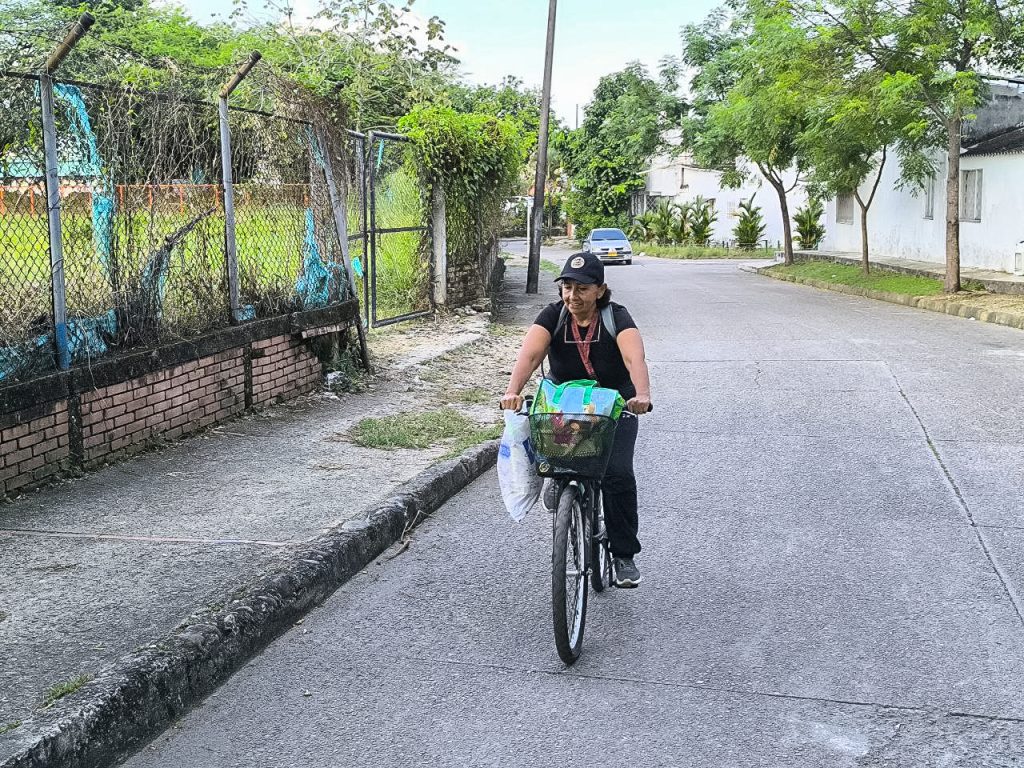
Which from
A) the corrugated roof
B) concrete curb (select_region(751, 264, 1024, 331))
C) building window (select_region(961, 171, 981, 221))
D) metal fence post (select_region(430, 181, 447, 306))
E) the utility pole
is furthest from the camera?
building window (select_region(961, 171, 981, 221))

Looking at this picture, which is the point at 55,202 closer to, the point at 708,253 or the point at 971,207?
the point at 971,207

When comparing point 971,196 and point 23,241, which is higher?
point 971,196

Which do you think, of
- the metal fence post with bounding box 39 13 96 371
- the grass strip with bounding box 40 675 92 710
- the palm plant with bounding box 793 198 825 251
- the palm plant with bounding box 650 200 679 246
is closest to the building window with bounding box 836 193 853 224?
the palm plant with bounding box 793 198 825 251

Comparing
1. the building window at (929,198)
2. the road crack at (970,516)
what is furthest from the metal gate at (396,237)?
the building window at (929,198)

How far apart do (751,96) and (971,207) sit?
686cm

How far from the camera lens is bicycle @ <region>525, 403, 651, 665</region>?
4535 mm

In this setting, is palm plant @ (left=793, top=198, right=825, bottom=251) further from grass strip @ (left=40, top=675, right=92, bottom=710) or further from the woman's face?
grass strip @ (left=40, top=675, right=92, bottom=710)

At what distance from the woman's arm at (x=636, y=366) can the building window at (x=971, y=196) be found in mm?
24660

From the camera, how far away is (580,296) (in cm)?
507

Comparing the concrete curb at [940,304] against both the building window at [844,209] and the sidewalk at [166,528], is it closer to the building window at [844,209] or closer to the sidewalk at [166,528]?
the building window at [844,209]

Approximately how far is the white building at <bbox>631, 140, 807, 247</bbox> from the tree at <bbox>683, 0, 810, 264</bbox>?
1.76m

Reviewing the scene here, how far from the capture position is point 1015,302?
2012cm

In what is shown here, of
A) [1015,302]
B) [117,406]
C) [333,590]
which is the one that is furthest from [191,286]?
[1015,302]

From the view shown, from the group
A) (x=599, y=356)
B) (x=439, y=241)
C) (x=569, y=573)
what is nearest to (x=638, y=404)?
(x=599, y=356)
